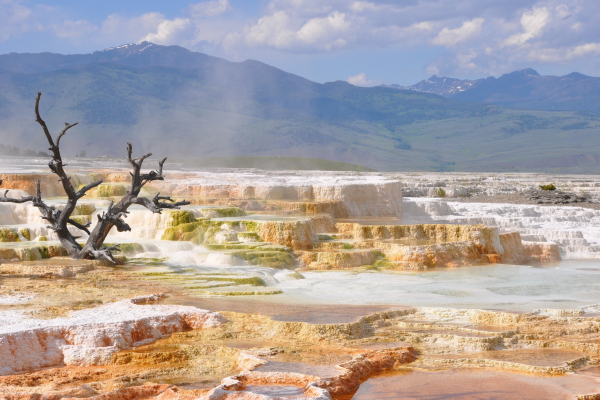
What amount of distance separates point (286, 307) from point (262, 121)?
4267 inches

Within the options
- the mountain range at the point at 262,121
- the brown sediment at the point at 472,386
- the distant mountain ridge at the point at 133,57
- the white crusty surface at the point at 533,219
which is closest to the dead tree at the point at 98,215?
the brown sediment at the point at 472,386

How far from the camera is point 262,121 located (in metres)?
114

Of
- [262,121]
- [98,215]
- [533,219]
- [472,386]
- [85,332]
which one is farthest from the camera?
[262,121]

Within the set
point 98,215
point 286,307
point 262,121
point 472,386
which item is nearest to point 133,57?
Answer: point 262,121

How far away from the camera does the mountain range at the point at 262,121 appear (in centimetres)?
9750

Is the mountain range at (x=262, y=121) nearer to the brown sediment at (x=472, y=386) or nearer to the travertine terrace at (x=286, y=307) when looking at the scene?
the travertine terrace at (x=286, y=307)

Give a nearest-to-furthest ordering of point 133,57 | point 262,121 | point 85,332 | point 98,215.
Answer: point 85,332
point 98,215
point 262,121
point 133,57

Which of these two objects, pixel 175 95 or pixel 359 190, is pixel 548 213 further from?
pixel 175 95

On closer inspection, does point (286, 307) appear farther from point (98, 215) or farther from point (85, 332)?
point (98, 215)

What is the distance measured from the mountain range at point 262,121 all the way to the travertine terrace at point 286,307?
77.4 m

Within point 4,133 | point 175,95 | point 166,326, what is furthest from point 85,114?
point 166,326

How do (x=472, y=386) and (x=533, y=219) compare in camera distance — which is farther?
(x=533, y=219)

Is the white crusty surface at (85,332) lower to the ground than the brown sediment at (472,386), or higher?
higher

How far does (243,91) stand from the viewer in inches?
5817
